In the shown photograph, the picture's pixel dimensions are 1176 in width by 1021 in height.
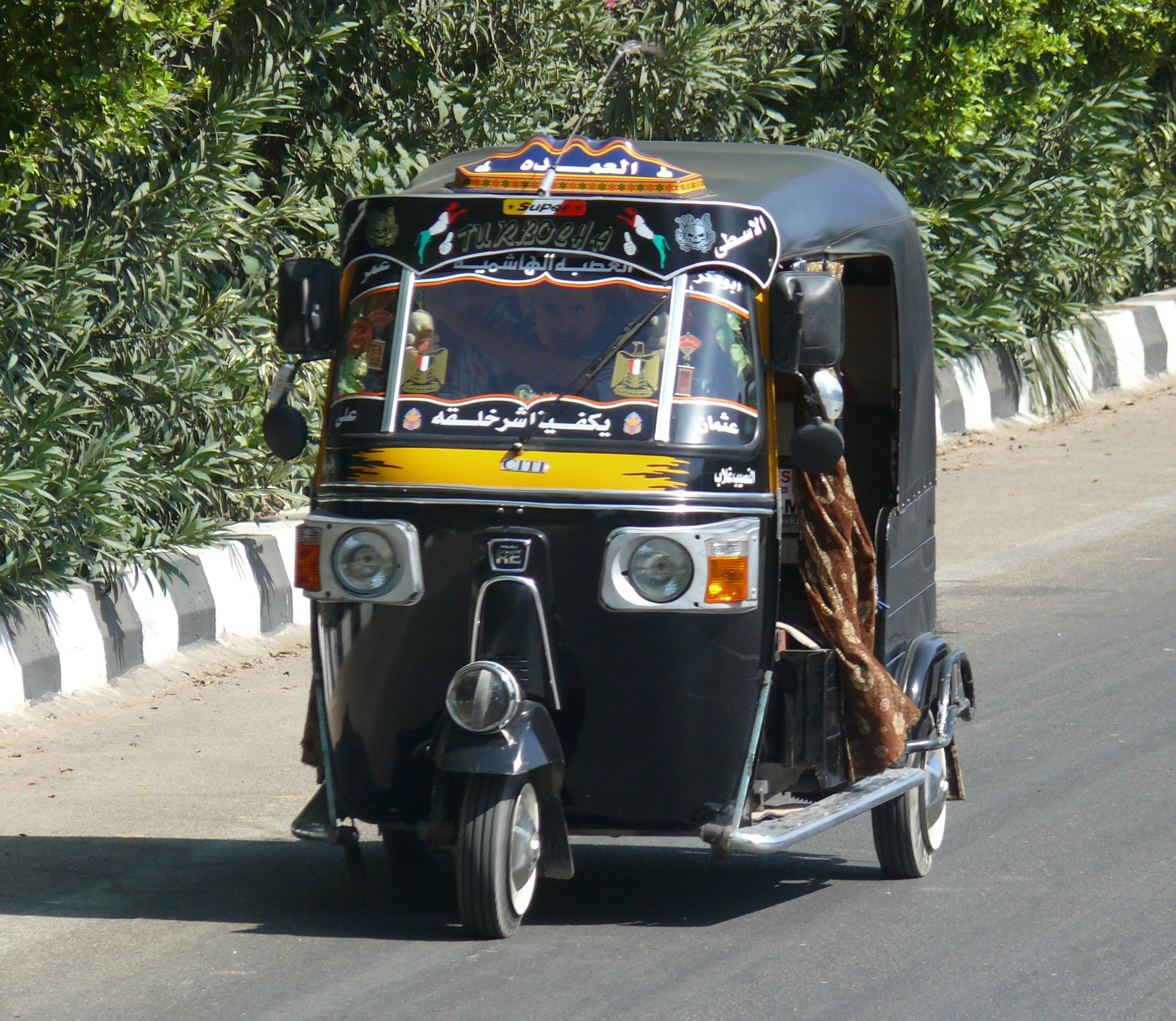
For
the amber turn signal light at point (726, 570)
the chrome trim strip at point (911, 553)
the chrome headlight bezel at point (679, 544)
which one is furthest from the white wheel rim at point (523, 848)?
the chrome trim strip at point (911, 553)

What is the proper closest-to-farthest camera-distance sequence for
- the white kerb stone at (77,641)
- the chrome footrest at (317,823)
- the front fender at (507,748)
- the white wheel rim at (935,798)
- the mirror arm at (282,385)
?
the front fender at (507,748), the chrome footrest at (317,823), the mirror arm at (282,385), the white wheel rim at (935,798), the white kerb stone at (77,641)

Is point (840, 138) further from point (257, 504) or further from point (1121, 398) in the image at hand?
point (257, 504)

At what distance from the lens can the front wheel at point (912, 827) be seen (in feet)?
18.5

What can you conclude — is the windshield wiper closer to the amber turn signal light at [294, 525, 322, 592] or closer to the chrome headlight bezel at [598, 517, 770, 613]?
the chrome headlight bezel at [598, 517, 770, 613]

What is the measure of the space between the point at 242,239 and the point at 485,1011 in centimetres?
586

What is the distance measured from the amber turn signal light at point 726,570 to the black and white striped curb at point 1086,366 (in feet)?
28.1

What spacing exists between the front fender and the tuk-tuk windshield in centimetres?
75

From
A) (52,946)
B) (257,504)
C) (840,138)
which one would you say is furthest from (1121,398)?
(52,946)

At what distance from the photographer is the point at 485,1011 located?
4.48m

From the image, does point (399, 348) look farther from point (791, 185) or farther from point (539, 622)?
point (791, 185)

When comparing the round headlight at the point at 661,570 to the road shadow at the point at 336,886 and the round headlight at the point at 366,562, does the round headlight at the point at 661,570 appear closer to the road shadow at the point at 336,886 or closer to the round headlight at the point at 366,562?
the round headlight at the point at 366,562

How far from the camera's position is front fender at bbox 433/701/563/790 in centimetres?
478

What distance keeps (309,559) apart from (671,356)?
1.13 metres

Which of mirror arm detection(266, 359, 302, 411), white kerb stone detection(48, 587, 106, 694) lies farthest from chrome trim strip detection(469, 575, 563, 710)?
white kerb stone detection(48, 587, 106, 694)
